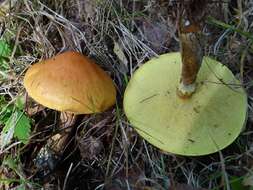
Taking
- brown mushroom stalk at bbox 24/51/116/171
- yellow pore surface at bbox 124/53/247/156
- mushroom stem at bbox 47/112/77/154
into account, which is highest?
brown mushroom stalk at bbox 24/51/116/171

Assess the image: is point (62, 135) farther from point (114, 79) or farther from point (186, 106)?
point (186, 106)

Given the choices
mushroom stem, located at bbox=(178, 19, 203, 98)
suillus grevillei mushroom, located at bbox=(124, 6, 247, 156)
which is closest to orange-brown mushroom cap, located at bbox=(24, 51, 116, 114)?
suillus grevillei mushroom, located at bbox=(124, 6, 247, 156)

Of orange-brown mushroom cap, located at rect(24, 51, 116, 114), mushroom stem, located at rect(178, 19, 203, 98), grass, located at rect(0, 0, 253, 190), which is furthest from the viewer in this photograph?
grass, located at rect(0, 0, 253, 190)

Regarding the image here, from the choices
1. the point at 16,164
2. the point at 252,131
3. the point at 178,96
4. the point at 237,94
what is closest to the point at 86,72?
the point at 178,96

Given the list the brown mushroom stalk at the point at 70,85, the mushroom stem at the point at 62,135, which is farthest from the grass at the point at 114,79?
the brown mushroom stalk at the point at 70,85

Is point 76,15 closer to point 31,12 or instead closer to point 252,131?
point 31,12

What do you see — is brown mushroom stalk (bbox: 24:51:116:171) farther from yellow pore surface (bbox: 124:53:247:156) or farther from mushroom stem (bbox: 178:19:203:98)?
mushroom stem (bbox: 178:19:203:98)

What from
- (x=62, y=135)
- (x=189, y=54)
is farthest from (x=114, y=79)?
(x=189, y=54)

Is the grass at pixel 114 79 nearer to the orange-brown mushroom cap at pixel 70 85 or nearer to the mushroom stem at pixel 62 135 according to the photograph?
the mushroom stem at pixel 62 135
